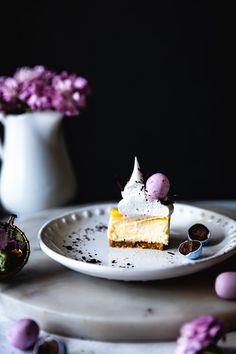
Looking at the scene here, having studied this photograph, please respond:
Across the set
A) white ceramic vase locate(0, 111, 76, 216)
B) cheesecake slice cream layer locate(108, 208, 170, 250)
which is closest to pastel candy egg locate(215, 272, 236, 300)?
cheesecake slice cream layer locate(108, 208, 170, 250)

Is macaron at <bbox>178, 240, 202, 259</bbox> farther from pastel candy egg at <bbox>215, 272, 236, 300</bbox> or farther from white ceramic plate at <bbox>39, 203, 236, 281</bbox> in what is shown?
pastel candy egg at <bbox>215, 272, 236, 300</bbox>

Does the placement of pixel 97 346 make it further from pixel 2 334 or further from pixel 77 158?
pixel 77 158

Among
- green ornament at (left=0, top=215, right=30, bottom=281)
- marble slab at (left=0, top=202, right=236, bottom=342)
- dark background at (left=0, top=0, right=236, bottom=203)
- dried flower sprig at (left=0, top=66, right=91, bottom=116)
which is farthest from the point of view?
dark background at (left=0, top=0, right=236, bottom=203)

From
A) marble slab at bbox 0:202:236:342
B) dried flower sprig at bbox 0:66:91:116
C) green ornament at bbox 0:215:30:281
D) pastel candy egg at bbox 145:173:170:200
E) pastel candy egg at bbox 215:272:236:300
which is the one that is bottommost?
marble slab at bbox 0:202:236:342

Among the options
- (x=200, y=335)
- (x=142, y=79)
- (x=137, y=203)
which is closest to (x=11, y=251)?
(x=137, y=203)

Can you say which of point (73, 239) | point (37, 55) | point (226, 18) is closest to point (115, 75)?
point (37, 55)

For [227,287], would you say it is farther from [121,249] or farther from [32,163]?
[32,163]
